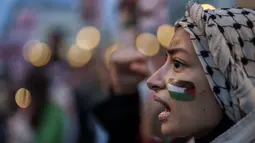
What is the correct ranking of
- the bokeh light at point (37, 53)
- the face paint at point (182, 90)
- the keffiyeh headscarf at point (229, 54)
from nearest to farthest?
the keffiyeh headscarf at point (229, 54) < the face paint at point (182, 90) < the bokeh light at point (37, 53)

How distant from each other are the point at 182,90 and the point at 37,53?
182cm

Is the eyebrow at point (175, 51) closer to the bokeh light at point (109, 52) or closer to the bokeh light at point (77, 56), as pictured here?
the bokeh light at point (109, 52)

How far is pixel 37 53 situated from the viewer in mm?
3010

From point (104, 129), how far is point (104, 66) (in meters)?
0.44

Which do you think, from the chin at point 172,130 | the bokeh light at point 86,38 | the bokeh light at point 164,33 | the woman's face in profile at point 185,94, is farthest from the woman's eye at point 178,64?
the bokeh light at point 86,38

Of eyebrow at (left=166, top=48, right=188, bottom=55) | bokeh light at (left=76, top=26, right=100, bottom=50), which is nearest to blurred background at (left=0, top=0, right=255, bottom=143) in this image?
bokeh light at (left=76, top=26, right=100, bottom=50)

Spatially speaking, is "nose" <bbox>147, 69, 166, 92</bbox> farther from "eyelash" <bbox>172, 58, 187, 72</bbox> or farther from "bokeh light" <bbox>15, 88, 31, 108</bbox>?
"bokeh light" <bbox>15, 88, 31, 108</bbox>

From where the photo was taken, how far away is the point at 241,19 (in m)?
1.29

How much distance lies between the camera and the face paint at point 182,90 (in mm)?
1319

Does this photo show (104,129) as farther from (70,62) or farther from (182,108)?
(182,108)

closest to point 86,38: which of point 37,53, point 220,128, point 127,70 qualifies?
point 37,53

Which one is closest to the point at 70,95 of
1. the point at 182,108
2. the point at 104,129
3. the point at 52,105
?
the point at 52,105

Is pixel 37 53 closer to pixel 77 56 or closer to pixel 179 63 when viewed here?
pixel 77 56

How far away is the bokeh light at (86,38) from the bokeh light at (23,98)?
1.37 ft
